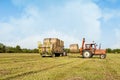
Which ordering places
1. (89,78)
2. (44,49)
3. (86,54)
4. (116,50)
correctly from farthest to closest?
(116,50) < (44,49) < (86,54) < (89,78)

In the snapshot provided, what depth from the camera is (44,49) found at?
36.4 m

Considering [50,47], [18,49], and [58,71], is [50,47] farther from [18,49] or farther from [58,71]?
[18,49]

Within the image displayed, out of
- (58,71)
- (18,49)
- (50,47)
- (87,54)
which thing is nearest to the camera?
(58,71)

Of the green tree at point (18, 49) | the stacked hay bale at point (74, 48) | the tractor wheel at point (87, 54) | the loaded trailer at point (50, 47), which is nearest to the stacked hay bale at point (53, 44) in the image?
the loaded trailer at point (50, 47)

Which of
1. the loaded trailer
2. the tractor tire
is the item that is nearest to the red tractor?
the tractor tire

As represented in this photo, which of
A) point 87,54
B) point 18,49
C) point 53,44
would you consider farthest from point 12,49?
point 87,54

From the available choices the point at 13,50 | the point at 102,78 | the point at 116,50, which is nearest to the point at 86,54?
the point at 102,78

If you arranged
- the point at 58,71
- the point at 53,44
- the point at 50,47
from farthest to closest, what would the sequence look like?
the point at 53,44, the point at 50,47, the point at 58,71

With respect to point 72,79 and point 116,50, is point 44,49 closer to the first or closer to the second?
point 72,79

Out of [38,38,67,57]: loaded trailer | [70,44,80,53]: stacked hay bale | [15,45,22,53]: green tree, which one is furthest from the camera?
[15,45,22,53]: green tree

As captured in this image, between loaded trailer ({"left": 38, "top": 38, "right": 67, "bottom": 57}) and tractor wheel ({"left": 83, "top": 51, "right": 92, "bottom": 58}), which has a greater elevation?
loaded trailer ({"left": 38, "top": 38, "right": 67, "bottom": 57})

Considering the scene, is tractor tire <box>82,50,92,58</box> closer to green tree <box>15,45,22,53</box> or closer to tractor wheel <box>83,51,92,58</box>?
tractor wheel <box>83,51,92,58</box>

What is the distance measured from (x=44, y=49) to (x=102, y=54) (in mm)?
8145

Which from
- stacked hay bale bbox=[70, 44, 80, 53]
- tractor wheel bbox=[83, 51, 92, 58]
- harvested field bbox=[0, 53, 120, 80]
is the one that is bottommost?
harvested field bbox=[0, 53, 120, 80]
